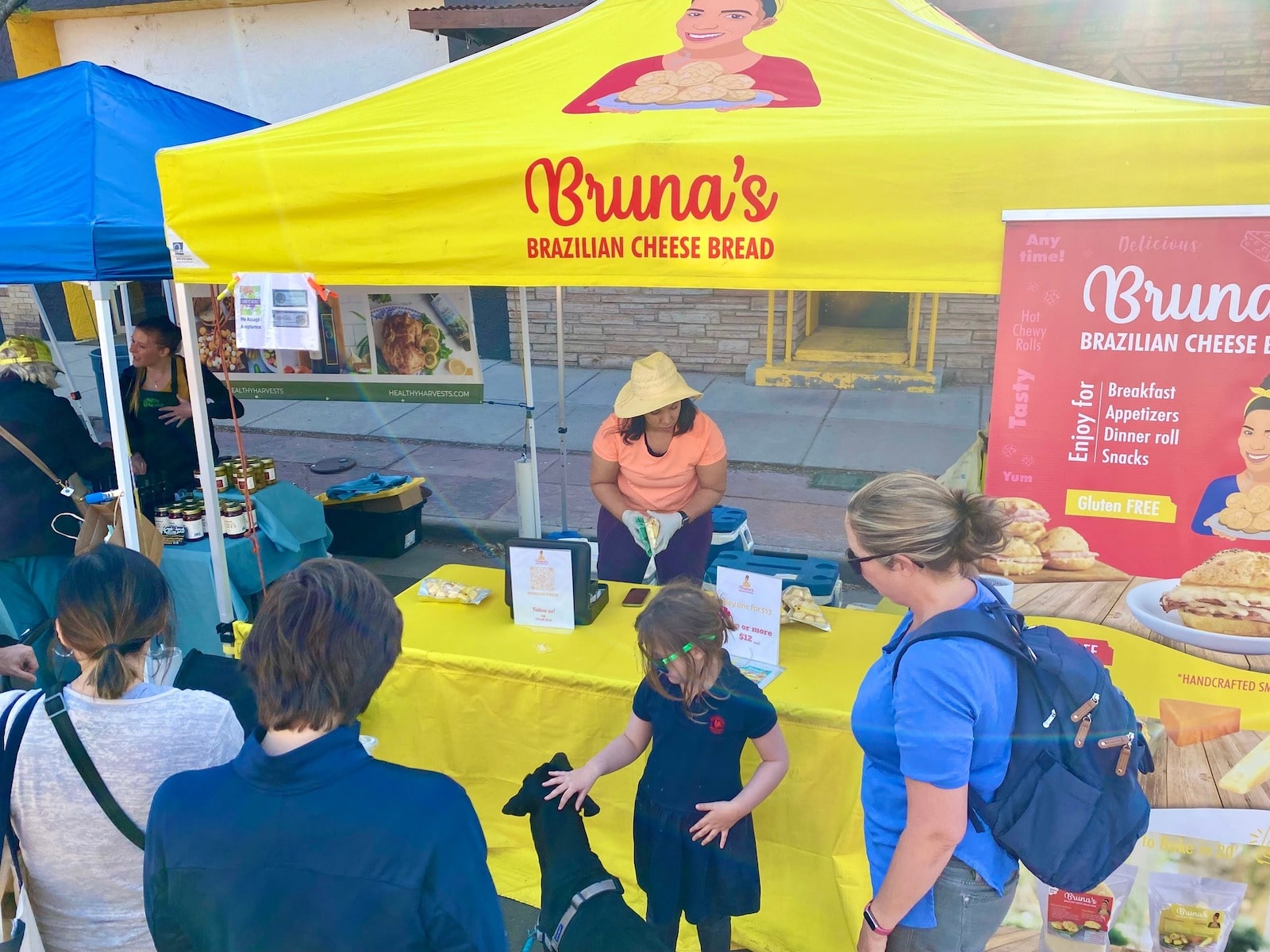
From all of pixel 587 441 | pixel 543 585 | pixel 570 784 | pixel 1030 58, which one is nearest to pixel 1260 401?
pixel 570 784

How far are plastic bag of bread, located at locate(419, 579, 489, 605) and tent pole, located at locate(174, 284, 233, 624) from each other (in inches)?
46.3

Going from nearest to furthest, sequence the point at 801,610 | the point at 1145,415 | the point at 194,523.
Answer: the point at 1145,415 → the point at 801,610 → the point at 194,523

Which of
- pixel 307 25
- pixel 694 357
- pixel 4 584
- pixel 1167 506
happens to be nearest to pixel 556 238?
pixel 1167 506

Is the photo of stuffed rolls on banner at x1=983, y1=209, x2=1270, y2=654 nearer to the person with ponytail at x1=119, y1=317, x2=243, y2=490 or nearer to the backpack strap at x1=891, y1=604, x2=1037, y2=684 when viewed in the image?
the backpack strap at x1=891, y1=604, x2=1037, y2=684

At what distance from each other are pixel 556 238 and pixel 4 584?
3.05 meters

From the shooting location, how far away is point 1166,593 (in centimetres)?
228

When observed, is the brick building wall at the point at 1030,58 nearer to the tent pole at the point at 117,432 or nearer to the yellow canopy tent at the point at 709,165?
the yellow canopy tent at the point at 709,165

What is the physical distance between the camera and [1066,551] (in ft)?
7.64

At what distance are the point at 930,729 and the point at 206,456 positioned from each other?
328 centimetres

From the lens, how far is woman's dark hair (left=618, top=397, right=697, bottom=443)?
3775 mm

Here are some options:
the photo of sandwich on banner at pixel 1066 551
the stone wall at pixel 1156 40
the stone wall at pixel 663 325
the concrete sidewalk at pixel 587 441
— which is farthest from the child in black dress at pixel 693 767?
the stone wall at pixel 663 325

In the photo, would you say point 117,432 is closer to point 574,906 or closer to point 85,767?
point 85,767

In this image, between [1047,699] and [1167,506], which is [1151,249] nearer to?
[1167,506]

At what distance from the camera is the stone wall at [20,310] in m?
12.7
